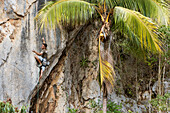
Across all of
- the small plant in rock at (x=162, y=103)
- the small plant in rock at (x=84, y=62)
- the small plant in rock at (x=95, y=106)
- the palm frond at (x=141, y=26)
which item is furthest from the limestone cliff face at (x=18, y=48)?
the small plant in rock at (x=162, y=103)

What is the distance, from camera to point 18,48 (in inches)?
293

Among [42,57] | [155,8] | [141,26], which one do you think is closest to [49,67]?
[42,57]

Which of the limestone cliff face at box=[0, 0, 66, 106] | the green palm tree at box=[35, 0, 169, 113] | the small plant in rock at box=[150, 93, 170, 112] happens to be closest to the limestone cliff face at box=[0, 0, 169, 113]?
the limestone cliff face at box=[0, 0, 66, 106]

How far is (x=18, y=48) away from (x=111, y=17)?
311 centimetres

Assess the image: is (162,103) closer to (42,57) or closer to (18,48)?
(42,57)

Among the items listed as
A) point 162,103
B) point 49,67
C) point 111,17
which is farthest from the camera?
point 49,67

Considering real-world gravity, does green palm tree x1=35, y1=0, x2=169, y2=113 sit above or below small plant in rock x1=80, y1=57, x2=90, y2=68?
above

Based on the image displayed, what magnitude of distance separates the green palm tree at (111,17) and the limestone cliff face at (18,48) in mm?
1501

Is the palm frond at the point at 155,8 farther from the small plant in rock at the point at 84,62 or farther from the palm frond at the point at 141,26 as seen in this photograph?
the small plant in rock at the point at 84,62

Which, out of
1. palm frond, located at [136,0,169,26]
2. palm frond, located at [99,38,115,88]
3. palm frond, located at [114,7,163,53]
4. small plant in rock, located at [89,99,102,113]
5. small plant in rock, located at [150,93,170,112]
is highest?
palm frond, located at [136,0,169,26]

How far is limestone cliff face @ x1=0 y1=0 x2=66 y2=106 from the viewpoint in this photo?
7.08 metres

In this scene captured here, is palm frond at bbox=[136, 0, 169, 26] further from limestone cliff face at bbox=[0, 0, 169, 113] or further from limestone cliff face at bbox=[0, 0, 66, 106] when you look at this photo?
limestone cliff face at bbox=[0, 0, 66, 106]

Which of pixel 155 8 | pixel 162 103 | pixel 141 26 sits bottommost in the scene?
pixel 162 103

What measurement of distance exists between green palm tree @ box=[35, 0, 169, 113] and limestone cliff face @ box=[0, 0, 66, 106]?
1501mm
